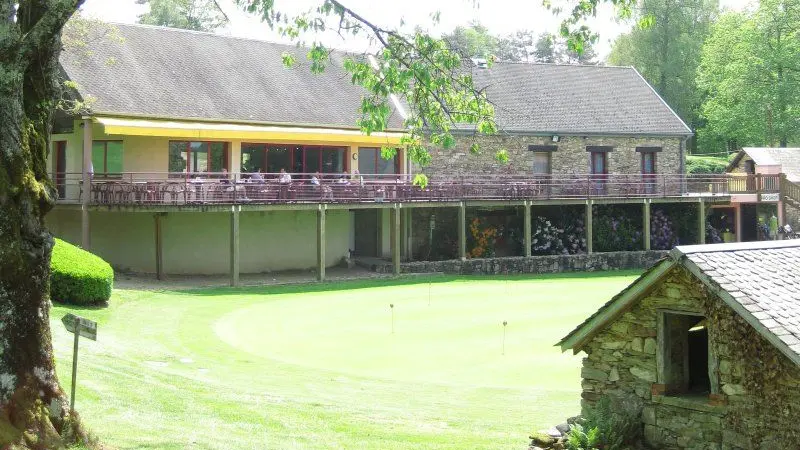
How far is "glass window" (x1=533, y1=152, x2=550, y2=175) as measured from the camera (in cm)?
3738

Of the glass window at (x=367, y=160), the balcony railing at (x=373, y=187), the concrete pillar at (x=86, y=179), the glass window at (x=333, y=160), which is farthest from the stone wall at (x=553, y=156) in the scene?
the concrete pillar at (x=86, y=179)

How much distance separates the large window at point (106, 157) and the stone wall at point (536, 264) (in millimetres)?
8668

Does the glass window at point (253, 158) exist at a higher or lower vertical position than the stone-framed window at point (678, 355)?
higher

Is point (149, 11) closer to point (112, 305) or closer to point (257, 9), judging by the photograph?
point (112, 305)

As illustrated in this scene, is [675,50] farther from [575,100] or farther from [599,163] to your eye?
[599,163]

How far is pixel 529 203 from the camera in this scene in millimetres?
33406

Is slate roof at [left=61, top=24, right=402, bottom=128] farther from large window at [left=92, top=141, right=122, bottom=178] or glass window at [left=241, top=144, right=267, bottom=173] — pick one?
large window at [left=92, top=141, right=122, bottom=178]

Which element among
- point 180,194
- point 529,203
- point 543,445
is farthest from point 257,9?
point 529,203

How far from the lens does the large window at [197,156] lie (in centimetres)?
2945

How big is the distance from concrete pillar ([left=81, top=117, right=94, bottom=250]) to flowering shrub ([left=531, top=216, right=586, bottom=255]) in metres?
15.3

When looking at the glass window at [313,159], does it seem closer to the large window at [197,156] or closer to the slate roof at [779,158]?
the large window at [197,156]

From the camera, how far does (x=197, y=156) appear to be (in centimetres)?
2988

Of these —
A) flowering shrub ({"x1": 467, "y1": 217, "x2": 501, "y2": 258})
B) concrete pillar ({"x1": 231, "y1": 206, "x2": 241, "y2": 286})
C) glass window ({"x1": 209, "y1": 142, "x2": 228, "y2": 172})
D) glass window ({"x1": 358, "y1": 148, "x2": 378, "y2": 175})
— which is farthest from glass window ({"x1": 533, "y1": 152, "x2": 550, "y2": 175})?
concrete pillar ({"x1": 231, "y1": 206, "x2": 241, "y2": 286})

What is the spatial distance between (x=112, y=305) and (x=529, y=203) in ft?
52.2
